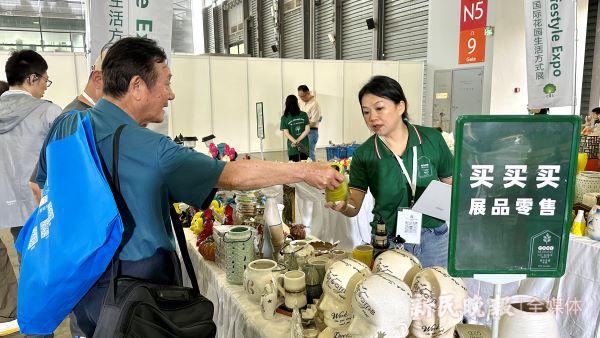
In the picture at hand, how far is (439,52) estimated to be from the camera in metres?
8.91

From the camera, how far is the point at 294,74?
30.0 feet

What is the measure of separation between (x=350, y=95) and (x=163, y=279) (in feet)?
28.9

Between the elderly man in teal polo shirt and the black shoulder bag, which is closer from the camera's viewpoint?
the black shoulder bag

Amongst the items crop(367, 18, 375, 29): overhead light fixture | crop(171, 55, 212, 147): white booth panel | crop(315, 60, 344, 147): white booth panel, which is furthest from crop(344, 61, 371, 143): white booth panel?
crop(171, 55, 212, 147): white booth panel

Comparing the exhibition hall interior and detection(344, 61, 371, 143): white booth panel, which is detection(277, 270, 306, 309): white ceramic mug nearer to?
the exhibition hall interior

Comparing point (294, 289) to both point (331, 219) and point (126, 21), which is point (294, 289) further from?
point (331, 219)

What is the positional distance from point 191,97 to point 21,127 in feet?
19.7

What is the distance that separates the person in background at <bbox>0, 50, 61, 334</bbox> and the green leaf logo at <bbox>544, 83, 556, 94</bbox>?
439 centimetres

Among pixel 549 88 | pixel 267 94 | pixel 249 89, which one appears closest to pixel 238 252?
pixel 549 88

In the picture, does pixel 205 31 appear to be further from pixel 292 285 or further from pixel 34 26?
pixel 292 285

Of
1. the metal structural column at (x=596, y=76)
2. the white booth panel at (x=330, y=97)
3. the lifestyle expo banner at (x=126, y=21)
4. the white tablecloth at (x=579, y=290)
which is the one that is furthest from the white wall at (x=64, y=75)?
the metal structural column at (x=596, y=76)

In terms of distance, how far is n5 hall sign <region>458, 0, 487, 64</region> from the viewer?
25.9 ft

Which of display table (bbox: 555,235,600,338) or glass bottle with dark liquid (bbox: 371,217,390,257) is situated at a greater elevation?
glass bottle with dark liquid (bbox: 371,217,390,257)

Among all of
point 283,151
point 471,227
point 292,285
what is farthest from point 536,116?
point 283,151
